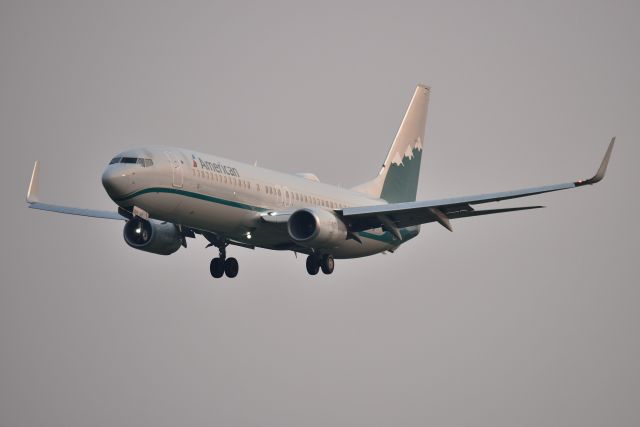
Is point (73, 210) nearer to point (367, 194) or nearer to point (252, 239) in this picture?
point (252, 239)

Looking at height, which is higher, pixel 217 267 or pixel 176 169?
pixel 176 169

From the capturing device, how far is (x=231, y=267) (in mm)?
56375

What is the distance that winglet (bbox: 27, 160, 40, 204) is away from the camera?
186 feet

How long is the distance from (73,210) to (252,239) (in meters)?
10.2

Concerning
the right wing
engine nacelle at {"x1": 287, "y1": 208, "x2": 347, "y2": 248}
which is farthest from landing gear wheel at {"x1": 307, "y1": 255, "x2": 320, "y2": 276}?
the right wing

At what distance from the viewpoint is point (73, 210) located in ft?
Answer: 193

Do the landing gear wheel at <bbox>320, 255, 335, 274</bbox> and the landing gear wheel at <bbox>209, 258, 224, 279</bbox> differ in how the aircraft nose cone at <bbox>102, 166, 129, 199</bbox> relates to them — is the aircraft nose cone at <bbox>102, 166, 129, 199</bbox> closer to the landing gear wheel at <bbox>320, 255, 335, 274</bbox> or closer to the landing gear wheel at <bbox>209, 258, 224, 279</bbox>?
the landing gear wheel at <bbox>209, 258, 224, 279</bbox>

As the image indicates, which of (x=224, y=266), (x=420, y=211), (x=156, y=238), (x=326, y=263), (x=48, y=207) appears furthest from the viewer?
(x=48, y=207)

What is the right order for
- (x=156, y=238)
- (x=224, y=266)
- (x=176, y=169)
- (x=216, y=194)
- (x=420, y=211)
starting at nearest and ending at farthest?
(x=176, y=169)
(x=216, y=194)
(x=420, y=211)
(x=156, y=238)
(x=224, y=266)

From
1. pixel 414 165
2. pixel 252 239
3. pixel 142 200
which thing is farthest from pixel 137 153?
pixel 414 165

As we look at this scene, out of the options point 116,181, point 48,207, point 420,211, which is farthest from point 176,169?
point 48,207

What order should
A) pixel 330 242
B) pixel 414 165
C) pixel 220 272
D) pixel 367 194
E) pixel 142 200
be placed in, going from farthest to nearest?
1. pixel 414 165
2. pixel 367 194
3. pixel 220 272
4. pixel 330 242
5. pixel 142 200

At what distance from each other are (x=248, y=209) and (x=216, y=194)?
6.94 feet

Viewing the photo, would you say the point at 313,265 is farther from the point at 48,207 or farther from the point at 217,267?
the point at 48,207
